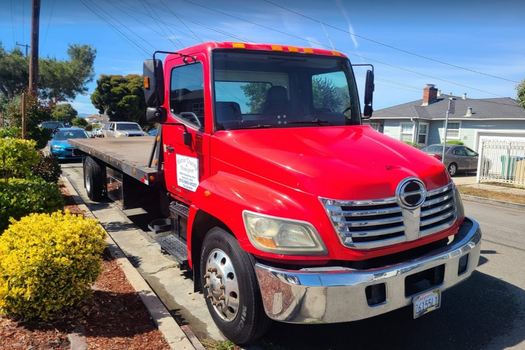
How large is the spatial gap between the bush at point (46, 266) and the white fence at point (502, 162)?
48.5 ft

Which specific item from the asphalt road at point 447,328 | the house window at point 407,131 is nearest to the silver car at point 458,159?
the house window at point 407,131

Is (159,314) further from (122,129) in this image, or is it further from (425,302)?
(122,129)

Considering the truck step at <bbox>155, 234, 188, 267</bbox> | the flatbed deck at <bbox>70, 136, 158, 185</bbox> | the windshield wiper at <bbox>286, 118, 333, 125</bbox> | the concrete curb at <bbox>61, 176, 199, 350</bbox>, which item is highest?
the windshield wiper at <bbox>286, 118, 333, 125</bbox>

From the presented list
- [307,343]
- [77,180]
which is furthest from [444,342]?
[77,180]

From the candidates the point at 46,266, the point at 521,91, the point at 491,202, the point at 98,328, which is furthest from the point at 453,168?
the point at 46,266

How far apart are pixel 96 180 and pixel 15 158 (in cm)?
217

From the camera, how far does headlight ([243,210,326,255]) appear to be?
287 cm

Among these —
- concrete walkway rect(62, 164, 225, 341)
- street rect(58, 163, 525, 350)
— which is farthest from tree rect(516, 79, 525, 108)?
concrete walkway rect(62, 164, 225, 341)

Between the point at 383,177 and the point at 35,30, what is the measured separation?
16555 millimetres

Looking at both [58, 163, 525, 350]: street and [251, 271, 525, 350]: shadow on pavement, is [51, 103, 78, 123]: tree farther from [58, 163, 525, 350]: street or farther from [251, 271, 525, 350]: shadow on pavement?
[251, 271, 525, 350]: shadow on pavement

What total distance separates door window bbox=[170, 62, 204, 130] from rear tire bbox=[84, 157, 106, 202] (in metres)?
4.67

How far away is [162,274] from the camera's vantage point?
16.9 ft

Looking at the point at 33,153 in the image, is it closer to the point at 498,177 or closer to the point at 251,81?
the point at 251,81

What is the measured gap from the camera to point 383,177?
3061mm
